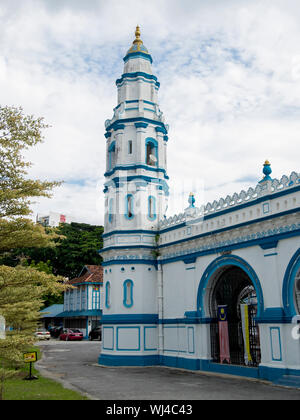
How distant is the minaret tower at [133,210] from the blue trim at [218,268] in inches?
128

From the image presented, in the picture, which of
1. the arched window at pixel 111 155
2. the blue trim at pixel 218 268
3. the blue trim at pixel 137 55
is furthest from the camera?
the blue trim at pixel 137 55

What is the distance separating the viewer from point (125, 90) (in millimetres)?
22859

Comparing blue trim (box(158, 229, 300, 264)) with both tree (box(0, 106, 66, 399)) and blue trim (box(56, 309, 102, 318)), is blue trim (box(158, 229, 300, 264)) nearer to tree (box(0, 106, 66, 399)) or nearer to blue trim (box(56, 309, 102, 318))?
tree (box(0, 106, 66, 399))

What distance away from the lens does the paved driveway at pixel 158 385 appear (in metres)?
11.2

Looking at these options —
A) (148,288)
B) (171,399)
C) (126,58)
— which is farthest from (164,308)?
(126,58)

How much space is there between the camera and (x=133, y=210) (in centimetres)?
2077

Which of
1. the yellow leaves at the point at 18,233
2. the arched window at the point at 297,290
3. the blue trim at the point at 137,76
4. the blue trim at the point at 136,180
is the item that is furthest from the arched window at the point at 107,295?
the blue trim at the point at 137,76

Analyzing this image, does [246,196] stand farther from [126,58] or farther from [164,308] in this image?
[126,58]

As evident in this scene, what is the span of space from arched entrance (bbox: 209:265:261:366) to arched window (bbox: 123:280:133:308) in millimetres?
4207

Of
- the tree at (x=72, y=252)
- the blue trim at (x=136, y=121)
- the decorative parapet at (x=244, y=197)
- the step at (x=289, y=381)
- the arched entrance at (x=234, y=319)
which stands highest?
the blue trim at (x=136, y=121)

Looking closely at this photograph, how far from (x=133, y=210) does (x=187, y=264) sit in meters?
4.33

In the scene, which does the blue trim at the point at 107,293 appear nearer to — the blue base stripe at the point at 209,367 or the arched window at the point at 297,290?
the blue base stripe at the point at 209,367

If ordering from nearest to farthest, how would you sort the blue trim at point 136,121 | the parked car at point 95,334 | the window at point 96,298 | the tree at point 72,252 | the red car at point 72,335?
the blue trim at point 136,121 < the parked car at point 95,334 < the red car at point 72,335 < the window at point 96,298 < the tree at point 72,252

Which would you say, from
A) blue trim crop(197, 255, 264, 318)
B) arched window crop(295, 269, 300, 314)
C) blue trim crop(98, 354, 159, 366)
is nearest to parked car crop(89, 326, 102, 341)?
blue trim crop(98, 354, 159, 366)
